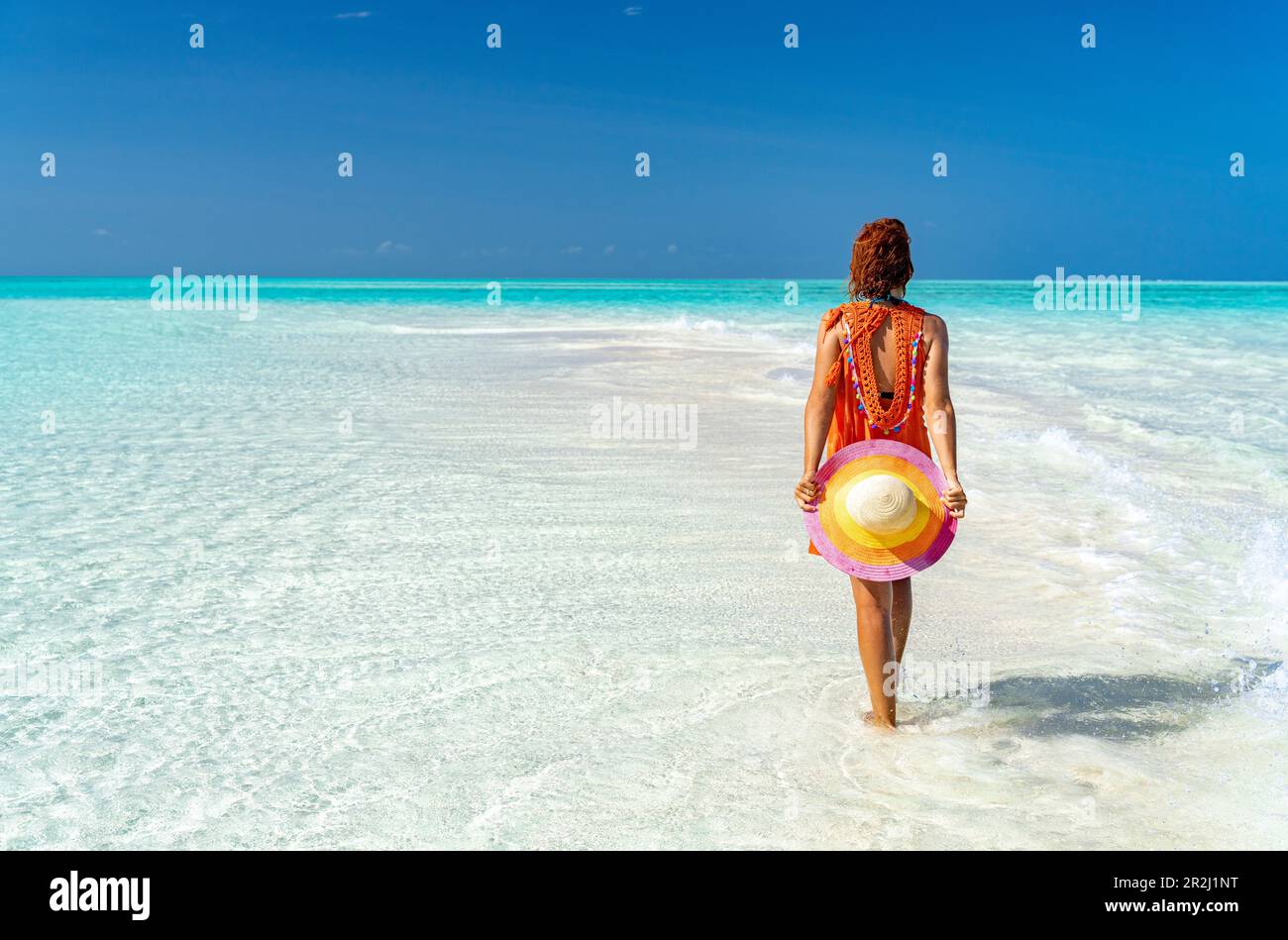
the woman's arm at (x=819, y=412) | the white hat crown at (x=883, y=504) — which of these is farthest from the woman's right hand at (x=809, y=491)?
the white hat crown at (x=883, y=504)

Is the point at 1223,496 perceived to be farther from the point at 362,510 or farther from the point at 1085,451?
the point at 362,510

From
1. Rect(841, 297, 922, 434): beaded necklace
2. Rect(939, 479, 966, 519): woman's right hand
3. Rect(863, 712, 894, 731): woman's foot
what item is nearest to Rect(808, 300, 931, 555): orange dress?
Rect(841, 297, 922, 434): beaded necklace

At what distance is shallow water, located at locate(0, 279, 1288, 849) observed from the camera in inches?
128

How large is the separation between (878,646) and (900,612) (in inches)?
8.1

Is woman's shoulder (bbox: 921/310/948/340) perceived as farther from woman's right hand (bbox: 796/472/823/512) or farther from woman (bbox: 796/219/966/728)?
woman's right hand (bbox: 796/472/823/512)

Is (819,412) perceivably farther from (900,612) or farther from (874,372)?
(900,612)

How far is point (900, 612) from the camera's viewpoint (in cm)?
399

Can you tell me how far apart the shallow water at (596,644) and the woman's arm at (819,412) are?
88cm

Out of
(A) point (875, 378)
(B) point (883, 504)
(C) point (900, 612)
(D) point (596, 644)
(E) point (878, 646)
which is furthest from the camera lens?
(D) point (596, 644)

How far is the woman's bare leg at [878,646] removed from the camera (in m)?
3.84

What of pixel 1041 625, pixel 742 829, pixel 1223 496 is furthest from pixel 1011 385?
pixel 742 829

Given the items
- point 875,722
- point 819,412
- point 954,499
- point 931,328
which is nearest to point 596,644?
point 875,722

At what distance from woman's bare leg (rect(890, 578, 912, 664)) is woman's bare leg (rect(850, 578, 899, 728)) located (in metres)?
0.11

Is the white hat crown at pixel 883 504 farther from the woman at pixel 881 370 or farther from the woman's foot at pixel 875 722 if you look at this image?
the woman's foot at pixel 875 722
